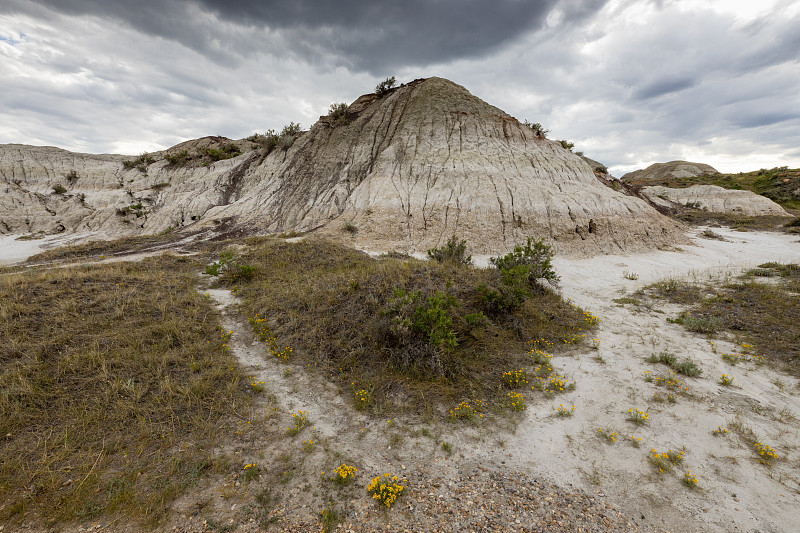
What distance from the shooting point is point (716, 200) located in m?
32.6

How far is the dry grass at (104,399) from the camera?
347cm

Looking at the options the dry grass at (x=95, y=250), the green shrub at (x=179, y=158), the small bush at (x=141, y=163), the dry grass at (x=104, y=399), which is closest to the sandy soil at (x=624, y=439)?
the dry grass at (x=104, y=399)

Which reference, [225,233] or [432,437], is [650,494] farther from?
[225,233]

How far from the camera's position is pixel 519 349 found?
700 cm

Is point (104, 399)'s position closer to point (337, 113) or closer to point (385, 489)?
point (385, 489)

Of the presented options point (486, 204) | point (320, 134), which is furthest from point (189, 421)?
point (320, 134)

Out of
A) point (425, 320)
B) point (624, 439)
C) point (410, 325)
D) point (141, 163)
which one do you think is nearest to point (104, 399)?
point (410, 325)

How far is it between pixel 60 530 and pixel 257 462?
1828 millimetres

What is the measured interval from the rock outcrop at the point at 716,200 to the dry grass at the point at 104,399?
4340 cm

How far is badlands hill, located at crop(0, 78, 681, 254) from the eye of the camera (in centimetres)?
1762

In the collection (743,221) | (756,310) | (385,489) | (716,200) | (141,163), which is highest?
(716,200)

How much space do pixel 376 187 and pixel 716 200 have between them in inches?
1500

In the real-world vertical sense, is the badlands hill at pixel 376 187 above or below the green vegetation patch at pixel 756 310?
above

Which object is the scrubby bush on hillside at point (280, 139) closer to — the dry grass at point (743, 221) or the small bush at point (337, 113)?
the small bush at point (337, 113)
